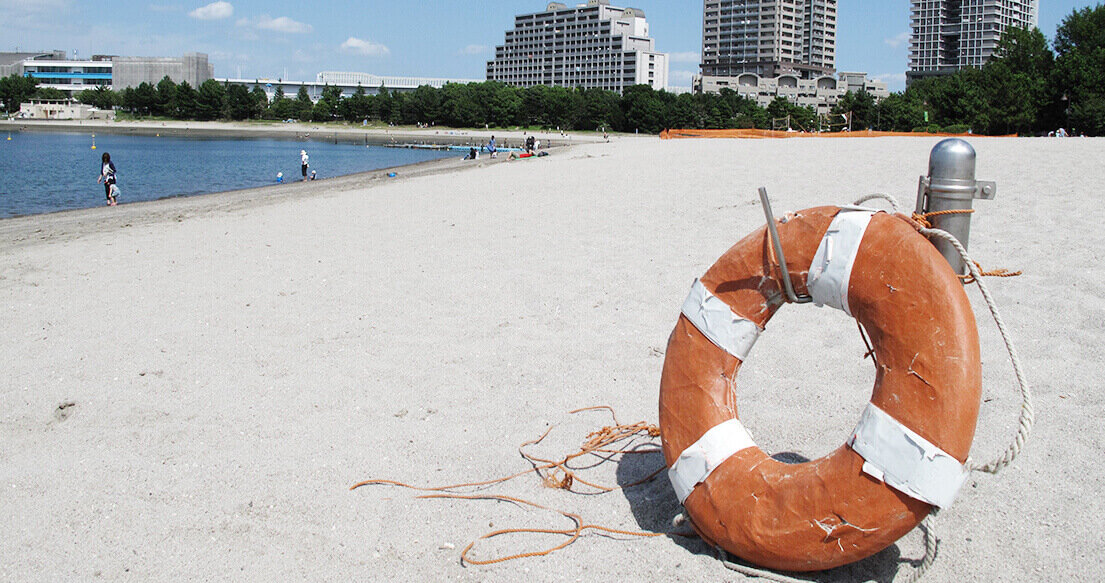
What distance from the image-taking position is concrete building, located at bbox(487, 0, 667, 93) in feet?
499

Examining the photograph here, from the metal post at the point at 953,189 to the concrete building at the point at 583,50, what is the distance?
14668 cm

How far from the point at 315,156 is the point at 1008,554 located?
55803 millimetres

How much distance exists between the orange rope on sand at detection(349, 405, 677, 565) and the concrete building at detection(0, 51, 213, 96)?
163156 mm

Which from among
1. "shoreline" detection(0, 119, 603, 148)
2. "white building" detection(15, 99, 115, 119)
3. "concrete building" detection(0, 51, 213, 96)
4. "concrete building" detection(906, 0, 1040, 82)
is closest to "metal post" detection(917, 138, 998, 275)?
"shoreline" detection(0, 119, 603, 148)

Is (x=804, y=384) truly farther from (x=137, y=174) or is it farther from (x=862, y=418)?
(x=137, y=174)

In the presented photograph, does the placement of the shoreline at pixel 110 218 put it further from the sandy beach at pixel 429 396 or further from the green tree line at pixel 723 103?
the green tree line at pixel 723 103

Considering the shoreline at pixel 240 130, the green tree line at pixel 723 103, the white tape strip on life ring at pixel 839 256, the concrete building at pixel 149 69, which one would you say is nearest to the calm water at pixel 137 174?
the white tape strip on life ring at pixel 839 256

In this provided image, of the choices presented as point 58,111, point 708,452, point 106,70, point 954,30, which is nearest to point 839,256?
point 708,452

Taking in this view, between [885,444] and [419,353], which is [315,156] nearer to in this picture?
[419,353]

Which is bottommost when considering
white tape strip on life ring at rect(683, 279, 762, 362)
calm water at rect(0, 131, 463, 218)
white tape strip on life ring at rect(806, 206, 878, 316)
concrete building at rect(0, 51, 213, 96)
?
white tape strip on life ring at rect(683, 279, 762, 362)

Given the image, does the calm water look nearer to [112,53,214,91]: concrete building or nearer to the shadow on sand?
the shadow on sand

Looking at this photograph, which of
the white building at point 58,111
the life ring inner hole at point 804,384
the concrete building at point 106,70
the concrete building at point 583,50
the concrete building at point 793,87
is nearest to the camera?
the life ring inner hole at point 804,384

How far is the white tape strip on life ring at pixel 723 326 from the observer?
10.9 feet

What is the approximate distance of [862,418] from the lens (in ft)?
9.86
